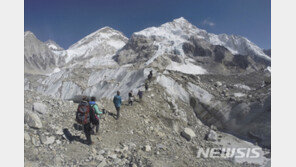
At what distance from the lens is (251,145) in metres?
11.8

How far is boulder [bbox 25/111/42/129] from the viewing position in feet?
21.9

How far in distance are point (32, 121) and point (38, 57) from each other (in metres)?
153

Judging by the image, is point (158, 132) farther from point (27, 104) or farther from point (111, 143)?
point (27, 104)

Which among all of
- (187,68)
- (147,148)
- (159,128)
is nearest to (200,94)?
(159,128)

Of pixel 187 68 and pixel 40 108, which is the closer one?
pixel 40 108

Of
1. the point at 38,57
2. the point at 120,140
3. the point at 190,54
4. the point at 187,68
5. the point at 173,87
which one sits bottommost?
the point at 120,140

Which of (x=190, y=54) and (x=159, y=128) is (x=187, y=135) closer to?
(x=159, y=128)

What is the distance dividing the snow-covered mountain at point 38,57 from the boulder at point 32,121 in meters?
136

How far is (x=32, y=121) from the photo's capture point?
6727 millimetres

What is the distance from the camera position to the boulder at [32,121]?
6664 millimetres

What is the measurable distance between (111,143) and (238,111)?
11232 millimetres

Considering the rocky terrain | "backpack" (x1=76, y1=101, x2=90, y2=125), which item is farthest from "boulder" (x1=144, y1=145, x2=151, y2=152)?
"backpack" (x1=76, y1=101, x2=90, y2=125)

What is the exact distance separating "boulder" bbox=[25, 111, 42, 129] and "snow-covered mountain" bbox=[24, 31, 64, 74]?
136m

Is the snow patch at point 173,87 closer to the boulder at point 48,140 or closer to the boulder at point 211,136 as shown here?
the boulder at point 211,136
